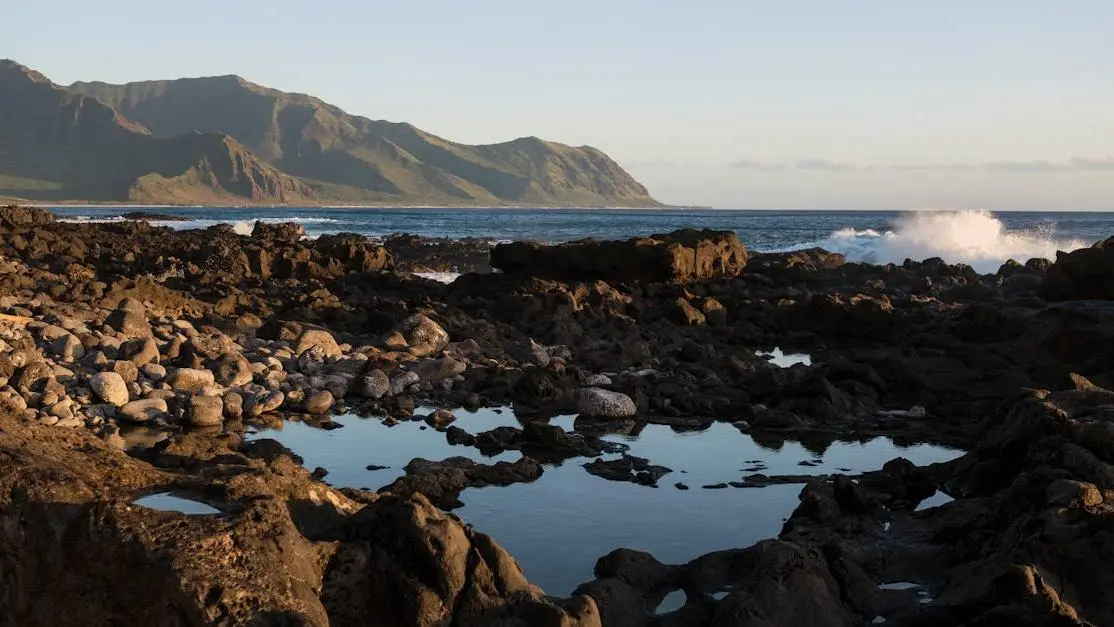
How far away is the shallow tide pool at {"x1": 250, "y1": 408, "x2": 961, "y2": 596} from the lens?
33.1ft

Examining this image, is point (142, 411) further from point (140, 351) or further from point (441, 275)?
point (441, 275)

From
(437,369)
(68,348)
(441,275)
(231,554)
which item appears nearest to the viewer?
(231,554)

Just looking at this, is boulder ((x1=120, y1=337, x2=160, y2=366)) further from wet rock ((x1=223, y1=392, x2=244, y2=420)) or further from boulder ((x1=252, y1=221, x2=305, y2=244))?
boulder ((x1=252, y1=221, x2=305, y2=244))

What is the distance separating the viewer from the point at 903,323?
24.2 meters

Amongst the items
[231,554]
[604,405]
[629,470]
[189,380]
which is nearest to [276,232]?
[189,380]

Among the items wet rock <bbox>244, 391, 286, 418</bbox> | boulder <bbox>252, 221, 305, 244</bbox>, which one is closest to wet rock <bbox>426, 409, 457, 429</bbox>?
wet rock <bbox>244, 391, 286, 418</bbox>

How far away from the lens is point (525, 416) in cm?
1652

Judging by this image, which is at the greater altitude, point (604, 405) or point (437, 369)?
point (437, 369)

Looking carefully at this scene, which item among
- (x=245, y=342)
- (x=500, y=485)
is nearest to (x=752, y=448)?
(x=500, y=485)

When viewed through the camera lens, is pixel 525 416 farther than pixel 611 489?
Yes

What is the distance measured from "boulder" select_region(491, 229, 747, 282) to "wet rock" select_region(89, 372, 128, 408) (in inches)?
692

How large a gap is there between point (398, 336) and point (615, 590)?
13355mm

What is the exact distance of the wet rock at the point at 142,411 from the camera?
14.6 m

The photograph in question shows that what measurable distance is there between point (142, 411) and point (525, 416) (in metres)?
5.46
